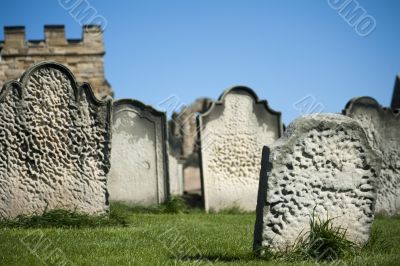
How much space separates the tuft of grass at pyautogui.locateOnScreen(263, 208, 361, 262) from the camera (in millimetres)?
4953

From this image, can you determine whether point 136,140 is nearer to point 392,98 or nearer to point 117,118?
point 117,118

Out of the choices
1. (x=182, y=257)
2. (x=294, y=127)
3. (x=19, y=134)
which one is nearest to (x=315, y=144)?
(x=294, y=127)

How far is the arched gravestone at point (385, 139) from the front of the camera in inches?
422

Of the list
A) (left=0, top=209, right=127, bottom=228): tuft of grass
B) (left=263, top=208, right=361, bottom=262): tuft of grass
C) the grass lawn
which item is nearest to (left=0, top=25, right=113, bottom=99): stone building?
(left=0, top=209, right=127, bottom=228): tuft of grass

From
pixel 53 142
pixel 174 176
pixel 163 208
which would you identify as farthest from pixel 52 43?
pixel 53 142

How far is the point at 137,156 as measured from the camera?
10.2m

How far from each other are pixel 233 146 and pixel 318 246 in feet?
20.3

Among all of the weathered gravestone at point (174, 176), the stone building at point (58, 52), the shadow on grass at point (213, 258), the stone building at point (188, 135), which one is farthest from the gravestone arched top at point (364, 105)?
the stone building at point (188, 135)

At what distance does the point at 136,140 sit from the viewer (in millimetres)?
10172

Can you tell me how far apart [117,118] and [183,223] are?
2.87 meters

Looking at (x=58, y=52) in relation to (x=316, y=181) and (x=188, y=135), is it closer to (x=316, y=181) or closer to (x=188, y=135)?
(x=188, y=135)

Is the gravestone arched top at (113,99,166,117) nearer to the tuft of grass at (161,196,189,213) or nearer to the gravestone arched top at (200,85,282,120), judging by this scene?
the gravestone arched top at (200,85,282,120)

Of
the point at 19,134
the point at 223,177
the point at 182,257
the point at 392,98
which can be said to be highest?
the point at 392,98

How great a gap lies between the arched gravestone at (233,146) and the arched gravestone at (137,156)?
96 centimetres
